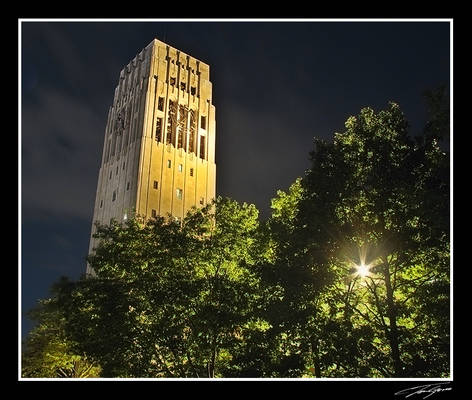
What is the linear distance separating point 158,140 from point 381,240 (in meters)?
53.6

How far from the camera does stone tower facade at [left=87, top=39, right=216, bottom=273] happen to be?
64.1 metres

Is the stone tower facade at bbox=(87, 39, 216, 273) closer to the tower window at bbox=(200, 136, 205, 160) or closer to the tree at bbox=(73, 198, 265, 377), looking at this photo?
the tower window at bbox=(200, 136, 205, 160)

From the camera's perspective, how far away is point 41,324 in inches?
1500

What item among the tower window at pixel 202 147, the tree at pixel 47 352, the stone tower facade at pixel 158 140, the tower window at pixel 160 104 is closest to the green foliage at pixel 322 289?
the tree at pixel 47 352

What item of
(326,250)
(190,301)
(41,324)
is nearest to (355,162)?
(326,250)

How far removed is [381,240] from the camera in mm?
18219

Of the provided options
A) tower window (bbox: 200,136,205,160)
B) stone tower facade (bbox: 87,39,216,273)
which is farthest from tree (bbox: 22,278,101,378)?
tower window (bbox: 200,136,205,160)

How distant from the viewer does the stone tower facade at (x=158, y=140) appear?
64.1 m

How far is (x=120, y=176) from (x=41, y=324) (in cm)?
3235

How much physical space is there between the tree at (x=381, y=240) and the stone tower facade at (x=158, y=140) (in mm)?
43936

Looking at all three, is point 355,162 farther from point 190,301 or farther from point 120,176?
point 120,176

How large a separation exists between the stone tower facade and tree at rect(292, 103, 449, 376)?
43.9 meters

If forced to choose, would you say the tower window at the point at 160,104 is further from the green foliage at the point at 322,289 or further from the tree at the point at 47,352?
the green foliage at the point at 322,289

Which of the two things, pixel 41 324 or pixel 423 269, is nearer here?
pixel 423 269
